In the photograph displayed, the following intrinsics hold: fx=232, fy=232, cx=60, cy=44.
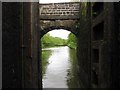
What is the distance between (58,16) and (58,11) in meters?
0.37

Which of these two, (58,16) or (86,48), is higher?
(58,16)

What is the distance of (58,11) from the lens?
16.0 m

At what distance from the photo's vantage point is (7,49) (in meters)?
5.81

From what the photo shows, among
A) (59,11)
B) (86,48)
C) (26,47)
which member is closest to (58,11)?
(59,11)

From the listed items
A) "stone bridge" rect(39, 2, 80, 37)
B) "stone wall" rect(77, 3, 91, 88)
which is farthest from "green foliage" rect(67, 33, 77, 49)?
"stone wall" rect(77, 3, 91, 88)

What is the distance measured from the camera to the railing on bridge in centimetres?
1589

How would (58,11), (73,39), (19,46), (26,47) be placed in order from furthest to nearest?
(73,39) < (58,11) < (26,47) < (19,46)

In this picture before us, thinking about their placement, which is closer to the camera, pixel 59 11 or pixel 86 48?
pixel 86 48

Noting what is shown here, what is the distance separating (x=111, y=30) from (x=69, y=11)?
991cm

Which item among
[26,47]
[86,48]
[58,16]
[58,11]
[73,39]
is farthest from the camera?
[73,39]

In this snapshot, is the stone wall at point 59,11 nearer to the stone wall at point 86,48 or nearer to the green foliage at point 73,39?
the stone wall at point 86,48

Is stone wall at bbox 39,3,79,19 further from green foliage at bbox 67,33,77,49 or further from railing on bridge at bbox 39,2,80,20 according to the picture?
green foliage at bbox 67,33,77,49

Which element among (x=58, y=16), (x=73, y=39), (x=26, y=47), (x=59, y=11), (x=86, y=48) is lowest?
(x=86, y=48)

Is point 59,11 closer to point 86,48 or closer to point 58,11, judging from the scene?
point 58,11
